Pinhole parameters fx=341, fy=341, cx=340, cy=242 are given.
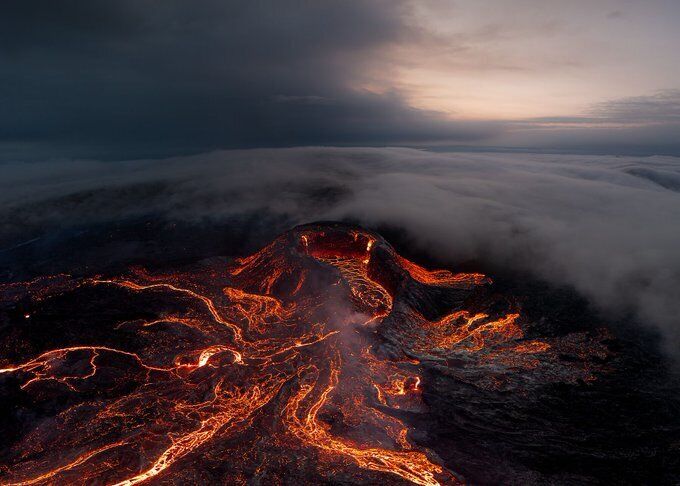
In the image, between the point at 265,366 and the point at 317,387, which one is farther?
the point at 265,366

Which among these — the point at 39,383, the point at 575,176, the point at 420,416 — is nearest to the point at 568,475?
the point at 420,416

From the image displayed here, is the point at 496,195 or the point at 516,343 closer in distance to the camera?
the point at 516,343

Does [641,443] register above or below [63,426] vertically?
below

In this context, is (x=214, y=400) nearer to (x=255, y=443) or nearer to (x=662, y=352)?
(x=255, y=443)

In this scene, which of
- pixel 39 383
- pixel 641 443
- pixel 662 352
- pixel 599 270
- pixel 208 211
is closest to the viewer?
pixel 641 443
